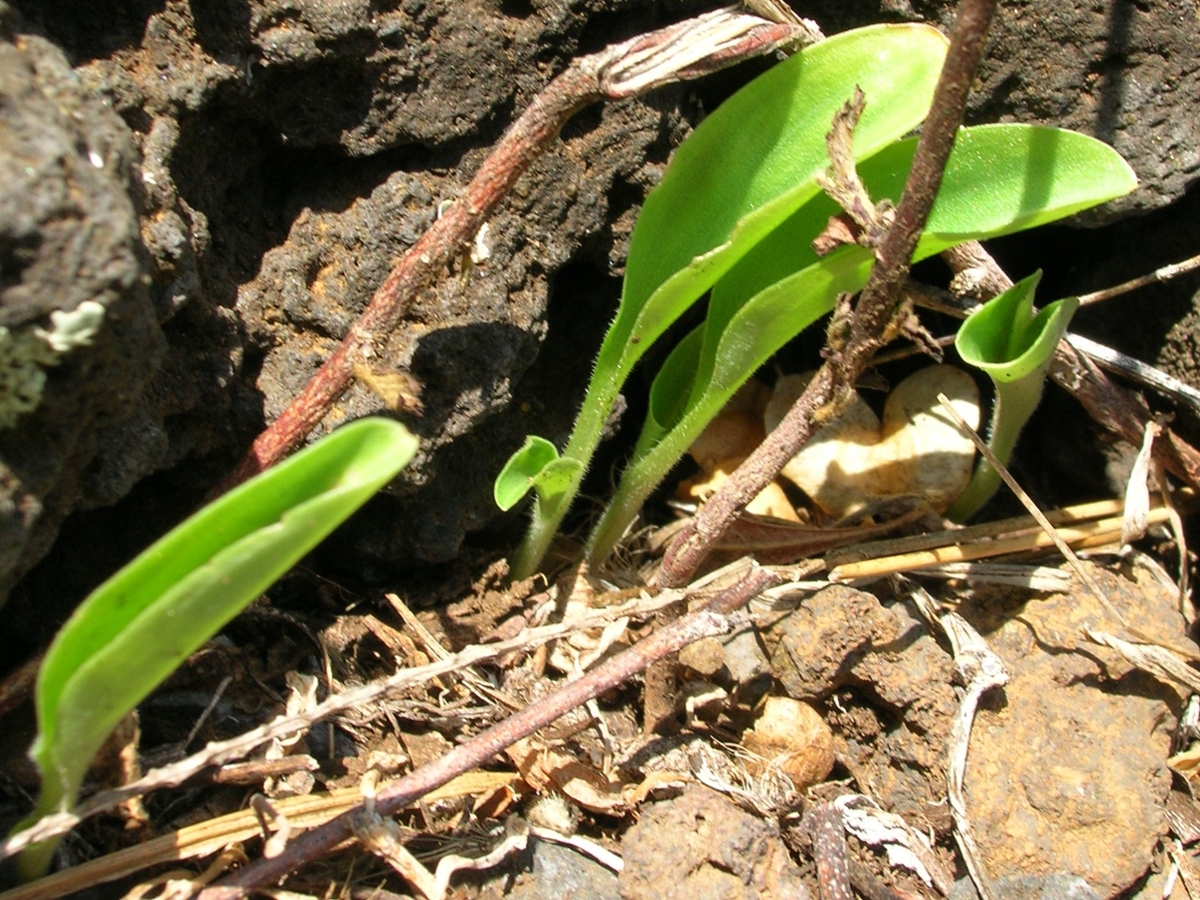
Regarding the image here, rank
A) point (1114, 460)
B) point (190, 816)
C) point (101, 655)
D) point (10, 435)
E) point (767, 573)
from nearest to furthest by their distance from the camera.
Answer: point (101, 655)
point (10, 435)
point (190, 816)
point (767, 573)
point (1114, 460)

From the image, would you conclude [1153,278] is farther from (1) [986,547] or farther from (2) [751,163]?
(2) [751,163]

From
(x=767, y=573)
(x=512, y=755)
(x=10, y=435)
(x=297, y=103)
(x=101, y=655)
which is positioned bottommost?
(x=512, y=755)

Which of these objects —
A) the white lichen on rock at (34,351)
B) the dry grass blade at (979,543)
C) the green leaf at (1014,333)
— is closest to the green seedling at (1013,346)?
the green leaf at (1014,333)

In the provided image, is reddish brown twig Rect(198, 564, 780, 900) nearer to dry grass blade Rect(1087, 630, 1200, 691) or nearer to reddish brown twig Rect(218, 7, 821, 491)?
reddish brown twig Rect(218, 7, 821, 491)

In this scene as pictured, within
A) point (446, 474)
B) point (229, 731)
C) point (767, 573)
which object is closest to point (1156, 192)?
point (767, 573)

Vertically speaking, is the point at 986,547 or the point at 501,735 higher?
the point at 501,735

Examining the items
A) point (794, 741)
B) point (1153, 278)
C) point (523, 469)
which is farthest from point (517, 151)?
point (1153, 278)

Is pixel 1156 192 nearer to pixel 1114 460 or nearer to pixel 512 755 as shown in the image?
pixel 1114 460
